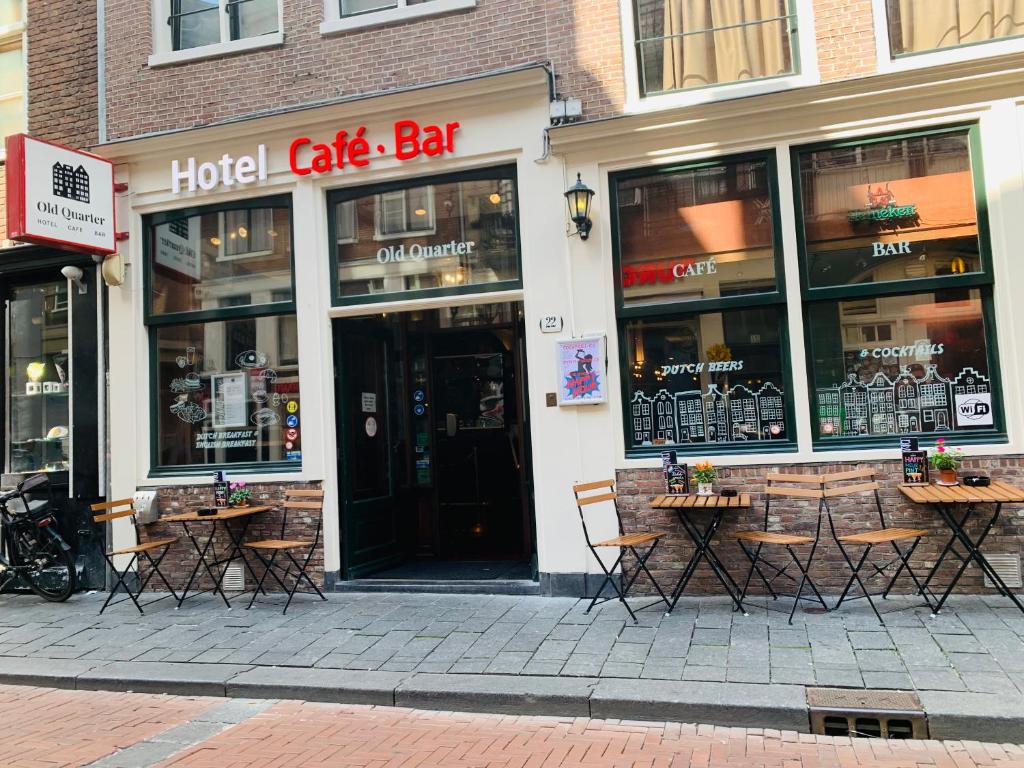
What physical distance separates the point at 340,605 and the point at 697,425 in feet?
11.8

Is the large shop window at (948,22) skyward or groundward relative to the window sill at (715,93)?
skyward

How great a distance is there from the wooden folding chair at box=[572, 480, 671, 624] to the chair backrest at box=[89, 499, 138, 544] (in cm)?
440

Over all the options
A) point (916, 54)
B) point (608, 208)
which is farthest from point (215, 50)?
point (916, 54)

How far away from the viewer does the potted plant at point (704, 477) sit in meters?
6.81

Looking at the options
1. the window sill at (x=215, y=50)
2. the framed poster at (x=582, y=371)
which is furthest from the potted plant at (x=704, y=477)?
the window sill at (x=215, y=50)

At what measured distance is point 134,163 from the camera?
8.59 meters

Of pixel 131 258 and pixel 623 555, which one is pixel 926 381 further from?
pixel 131 258

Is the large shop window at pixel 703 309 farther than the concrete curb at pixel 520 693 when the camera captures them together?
Yes

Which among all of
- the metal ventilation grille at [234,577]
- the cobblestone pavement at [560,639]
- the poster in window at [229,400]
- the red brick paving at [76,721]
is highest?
the poster in window at [229,400]

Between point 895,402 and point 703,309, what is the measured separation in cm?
176

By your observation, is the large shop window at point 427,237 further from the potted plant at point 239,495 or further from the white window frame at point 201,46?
the potted plant at point 239,495

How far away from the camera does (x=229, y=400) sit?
27.9 ft

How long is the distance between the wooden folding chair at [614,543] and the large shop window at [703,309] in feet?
1.83

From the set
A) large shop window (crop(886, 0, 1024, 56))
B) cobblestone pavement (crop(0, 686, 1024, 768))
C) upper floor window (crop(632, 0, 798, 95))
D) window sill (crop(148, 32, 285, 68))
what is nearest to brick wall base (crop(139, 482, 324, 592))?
cobblestone pavement (crop(0, 686, 1024, 768))
